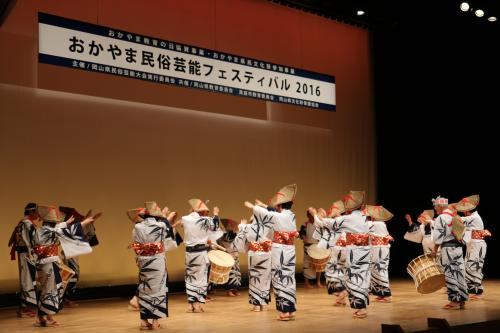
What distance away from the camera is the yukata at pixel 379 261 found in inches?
352

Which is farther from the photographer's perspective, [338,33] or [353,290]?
[338,33]

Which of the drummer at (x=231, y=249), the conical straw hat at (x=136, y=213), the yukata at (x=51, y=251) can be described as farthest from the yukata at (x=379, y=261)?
the yukata at (x=51, y=251)

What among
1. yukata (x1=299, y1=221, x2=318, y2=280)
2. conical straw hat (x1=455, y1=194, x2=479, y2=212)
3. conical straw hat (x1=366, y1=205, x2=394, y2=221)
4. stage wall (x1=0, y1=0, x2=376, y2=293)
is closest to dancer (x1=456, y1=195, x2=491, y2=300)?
conical straw hat (x1=455, y1=194, x2=479, y2=212)

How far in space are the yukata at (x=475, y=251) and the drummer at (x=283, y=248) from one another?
3.00 m

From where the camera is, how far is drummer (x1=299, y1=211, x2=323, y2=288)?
11039 mm

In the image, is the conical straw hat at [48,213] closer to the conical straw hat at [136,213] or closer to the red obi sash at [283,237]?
the conical straw hat at [136,213]

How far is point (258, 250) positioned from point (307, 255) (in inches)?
136

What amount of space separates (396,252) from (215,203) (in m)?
4.34

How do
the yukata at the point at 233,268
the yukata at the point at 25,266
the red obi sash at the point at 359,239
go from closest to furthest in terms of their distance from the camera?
the red obi sash at the point at 359,239, the yukata at the point at 25,266, the yukata at the point at 233,268

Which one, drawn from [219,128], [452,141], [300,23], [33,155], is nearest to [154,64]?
[33,155]

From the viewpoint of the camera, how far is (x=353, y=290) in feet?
24.0

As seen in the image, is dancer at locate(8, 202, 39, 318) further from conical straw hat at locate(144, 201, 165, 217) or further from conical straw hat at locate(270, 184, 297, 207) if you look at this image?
conical straw hat at locate(270, 184, 297, 207)

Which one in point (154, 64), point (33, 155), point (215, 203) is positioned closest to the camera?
point (154, 64)

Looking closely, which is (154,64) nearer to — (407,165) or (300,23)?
(300,23)
